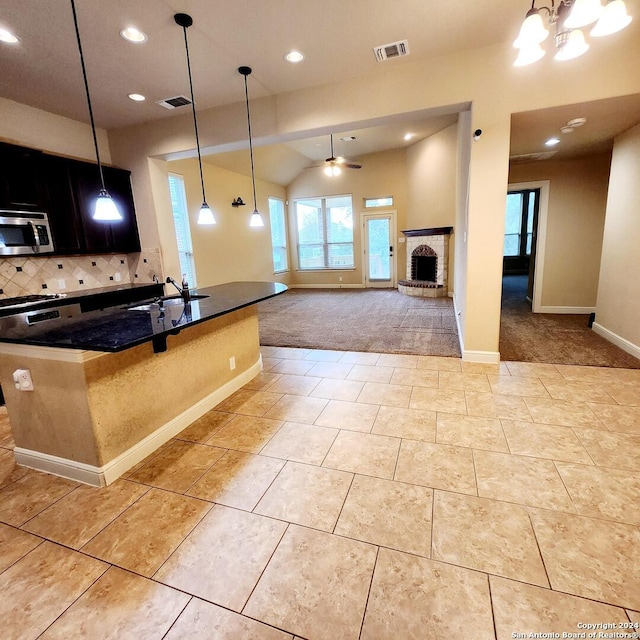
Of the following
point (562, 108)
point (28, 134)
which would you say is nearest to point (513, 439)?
point (562, 108)

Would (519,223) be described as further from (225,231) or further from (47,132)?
(47,132)

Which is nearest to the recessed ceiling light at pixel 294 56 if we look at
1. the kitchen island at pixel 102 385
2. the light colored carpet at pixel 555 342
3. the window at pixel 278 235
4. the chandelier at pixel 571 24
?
the chandelier at pixel 571 24

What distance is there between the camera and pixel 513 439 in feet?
7.29

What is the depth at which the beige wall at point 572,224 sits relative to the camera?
4949mm

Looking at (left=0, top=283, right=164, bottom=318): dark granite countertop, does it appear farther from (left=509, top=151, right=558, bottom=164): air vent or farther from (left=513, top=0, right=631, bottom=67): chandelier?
(left=509, top=151, right=558, bottom=164): air vent

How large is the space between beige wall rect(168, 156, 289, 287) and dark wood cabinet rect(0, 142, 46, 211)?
151 cm

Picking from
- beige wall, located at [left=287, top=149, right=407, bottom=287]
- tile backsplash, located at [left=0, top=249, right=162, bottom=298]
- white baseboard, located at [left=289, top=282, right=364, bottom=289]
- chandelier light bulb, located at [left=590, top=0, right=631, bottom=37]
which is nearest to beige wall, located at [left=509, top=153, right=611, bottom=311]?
beige wall, located at [left=287, top=149, right=407, bottom=287]

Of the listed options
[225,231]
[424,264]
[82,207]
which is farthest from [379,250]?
[82,207]

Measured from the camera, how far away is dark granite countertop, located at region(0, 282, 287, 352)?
1665 mm

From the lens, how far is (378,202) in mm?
8758

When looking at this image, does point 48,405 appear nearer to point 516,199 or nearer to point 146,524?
point 146,524

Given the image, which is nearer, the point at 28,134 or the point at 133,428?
the point at 133,428

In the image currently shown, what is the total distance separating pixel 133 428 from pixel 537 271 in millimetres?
6039

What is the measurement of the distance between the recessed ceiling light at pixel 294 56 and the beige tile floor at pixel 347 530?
311 cm
